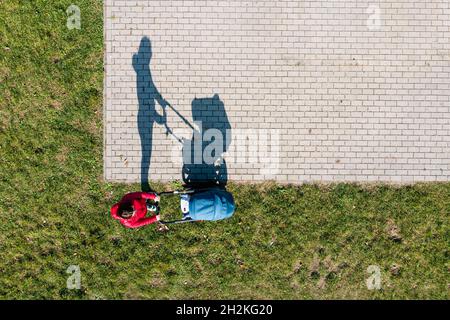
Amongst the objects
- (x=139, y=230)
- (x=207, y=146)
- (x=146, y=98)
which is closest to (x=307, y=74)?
(x=207, y=146)

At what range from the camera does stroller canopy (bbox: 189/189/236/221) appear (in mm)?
8758

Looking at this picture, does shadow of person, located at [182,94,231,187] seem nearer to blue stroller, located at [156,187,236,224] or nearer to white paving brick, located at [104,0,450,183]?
white paving brick, located at [104,0,450,183]

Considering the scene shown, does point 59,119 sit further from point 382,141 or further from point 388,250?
point 388,250

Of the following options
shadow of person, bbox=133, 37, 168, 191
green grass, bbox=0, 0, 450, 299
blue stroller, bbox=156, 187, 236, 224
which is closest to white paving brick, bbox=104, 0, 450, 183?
shadow of person, bbox=133, 37, 168, 191

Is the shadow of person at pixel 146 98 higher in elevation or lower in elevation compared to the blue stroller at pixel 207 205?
higher

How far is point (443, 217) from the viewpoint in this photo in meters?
9.79

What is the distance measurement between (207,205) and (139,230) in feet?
6.88

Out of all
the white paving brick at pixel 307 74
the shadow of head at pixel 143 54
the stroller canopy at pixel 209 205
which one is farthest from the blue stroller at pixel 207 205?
the shadow of head at pixel 143 54

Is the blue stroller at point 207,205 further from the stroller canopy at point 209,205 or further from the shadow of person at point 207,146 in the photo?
the shadow of person at point 207,146

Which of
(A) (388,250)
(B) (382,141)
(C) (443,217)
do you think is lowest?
(A) (388,250)

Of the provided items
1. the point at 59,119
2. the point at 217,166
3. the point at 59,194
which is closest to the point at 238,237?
the point at 217,166

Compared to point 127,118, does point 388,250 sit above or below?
below

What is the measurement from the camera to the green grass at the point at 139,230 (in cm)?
977

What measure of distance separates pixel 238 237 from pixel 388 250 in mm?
3625
